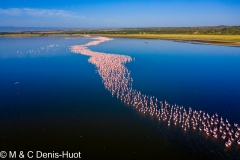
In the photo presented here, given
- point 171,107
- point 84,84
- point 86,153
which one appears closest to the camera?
point 86,153

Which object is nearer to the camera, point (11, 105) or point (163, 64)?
point (11, 105)

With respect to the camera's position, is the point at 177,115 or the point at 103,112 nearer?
the point at 177,115

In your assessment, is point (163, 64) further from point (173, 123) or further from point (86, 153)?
point (86, 153)

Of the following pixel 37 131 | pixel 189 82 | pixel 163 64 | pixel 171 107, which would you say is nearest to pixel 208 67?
pixel 163 64

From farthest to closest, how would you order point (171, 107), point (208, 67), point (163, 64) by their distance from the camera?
point (163, 64), point (208, 67), point (171, 107)

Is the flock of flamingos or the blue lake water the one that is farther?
the flock of flamingos

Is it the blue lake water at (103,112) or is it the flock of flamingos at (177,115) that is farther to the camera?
the flock of flamingos at (177,115)
